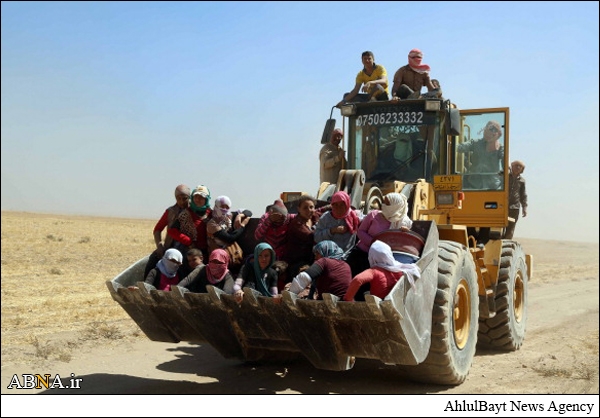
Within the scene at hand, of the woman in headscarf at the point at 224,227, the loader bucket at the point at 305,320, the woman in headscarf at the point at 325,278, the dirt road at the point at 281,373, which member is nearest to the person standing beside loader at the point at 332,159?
the woman in headscarf at the point at 224,227

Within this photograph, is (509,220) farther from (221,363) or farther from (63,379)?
(63,379)

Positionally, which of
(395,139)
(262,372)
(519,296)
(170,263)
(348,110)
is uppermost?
(348,110)

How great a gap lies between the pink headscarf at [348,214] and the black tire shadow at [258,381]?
178 centimetres

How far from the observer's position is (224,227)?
25.8 feet

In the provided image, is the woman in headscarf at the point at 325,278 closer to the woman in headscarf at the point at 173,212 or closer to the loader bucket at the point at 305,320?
the loader bucket at the point at 305,320

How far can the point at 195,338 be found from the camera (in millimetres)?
7414

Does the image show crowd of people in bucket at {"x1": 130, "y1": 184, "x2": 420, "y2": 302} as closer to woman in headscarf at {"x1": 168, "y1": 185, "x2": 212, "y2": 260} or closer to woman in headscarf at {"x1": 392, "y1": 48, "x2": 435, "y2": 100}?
woman in headscarf at {"x1": 168, "y1": 185, "x2": 212, "y2": 260}

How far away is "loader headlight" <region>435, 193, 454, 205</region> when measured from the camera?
938cm

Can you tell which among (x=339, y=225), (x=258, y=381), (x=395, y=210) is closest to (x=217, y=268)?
(x=339, y=225)

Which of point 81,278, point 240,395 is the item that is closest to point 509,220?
point 240,395

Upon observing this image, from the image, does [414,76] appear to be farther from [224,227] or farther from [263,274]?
[263,274]

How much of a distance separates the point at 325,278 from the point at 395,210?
104 centimetres

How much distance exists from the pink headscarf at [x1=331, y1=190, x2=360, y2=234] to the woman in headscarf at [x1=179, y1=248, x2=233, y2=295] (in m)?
1.26

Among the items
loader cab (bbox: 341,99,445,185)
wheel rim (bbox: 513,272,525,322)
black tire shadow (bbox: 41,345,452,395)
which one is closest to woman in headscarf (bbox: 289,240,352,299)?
black tire shadow (bbox: 41,345,452,395)
